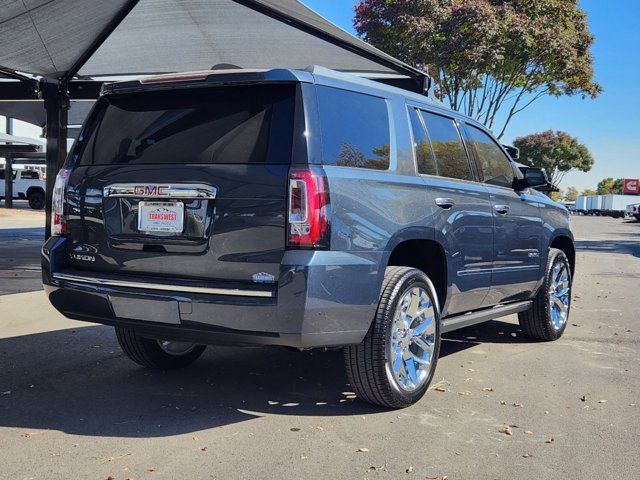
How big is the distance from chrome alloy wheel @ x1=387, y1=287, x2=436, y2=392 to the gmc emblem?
1494 millimetres

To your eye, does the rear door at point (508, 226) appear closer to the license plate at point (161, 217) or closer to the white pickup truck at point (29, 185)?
the license plate at point (161, 217)

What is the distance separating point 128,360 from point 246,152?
2.45m

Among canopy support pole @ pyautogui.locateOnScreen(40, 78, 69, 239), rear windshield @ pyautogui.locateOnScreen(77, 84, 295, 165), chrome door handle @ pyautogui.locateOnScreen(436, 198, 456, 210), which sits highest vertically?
canopy support pole @ pyautogui.locateOnScreen(40, 78, 69, 239)

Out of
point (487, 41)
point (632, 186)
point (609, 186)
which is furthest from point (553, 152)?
point (609, 186)

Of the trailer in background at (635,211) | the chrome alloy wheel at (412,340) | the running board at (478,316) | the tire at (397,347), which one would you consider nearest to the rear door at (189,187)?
the tire at (397,347)

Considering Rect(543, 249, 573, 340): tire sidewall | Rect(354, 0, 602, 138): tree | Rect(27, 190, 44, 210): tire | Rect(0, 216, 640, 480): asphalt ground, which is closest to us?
Rect(0, 216, 640, 480): asphalt ground

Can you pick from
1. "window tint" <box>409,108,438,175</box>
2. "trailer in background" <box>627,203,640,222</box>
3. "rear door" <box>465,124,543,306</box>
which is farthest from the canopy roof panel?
"trailer in background" <box>627,203,640,222</box>

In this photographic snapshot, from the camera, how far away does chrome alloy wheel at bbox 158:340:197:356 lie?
197 inches

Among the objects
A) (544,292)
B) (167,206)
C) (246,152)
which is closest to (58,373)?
(167,206)

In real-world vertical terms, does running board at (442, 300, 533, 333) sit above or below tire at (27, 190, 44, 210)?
below

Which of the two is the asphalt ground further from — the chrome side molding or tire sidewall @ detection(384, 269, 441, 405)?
the chrome side molding

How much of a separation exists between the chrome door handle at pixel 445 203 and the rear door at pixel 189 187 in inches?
52.6

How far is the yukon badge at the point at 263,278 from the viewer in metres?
3.48

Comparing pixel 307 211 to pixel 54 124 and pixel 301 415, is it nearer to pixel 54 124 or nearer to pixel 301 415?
pixel 301 415
